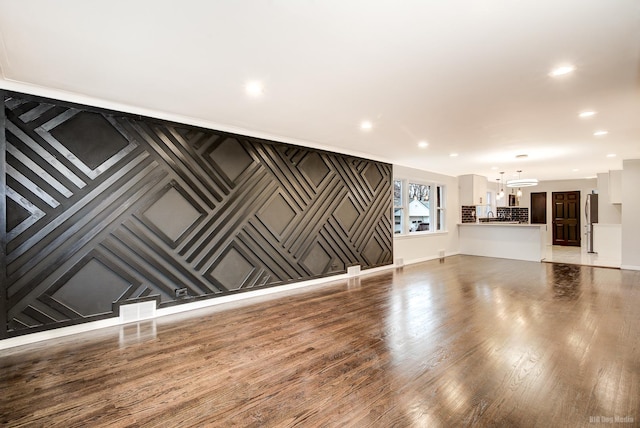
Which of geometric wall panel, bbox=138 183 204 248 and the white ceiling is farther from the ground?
the white ceiling

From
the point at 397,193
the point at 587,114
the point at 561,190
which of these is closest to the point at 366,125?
the point at 587,114

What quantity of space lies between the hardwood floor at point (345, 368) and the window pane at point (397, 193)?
11.7 ft

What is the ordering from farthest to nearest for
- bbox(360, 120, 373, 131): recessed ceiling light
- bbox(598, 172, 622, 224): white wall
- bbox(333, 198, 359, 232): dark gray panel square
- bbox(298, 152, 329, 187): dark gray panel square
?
bbox(598, 172, 622, 224): white wall, bbox(333, 198, 359, 232): dark gray panel square, bbox(298, 152, 329, 187): dark gray panel square, bbox(360, 120, 373, 131): recessed ceiling light

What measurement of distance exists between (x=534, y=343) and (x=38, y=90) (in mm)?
5390

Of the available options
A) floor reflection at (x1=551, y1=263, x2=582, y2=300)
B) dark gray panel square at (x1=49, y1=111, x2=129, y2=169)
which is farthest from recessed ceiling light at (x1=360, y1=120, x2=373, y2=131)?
floor reflection at (x1=551, y1=263, x2=582, y2=300)

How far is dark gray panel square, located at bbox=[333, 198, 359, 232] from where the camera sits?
586 centimetres

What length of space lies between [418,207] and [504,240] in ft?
8.59

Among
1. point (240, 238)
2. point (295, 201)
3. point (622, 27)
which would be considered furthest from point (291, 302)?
point (622, 27)

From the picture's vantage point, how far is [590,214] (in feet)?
30.8

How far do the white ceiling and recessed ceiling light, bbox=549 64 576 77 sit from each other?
0.19 feet

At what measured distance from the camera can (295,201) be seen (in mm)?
5141

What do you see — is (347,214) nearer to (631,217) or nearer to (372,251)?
(372,251)

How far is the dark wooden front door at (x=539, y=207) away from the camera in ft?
38.5

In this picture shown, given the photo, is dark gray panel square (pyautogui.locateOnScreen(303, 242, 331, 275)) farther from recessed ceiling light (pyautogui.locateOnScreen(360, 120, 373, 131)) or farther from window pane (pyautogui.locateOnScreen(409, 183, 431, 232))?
window pane (pyautogui.locateOnScreen(409, 183, 431, 232))
